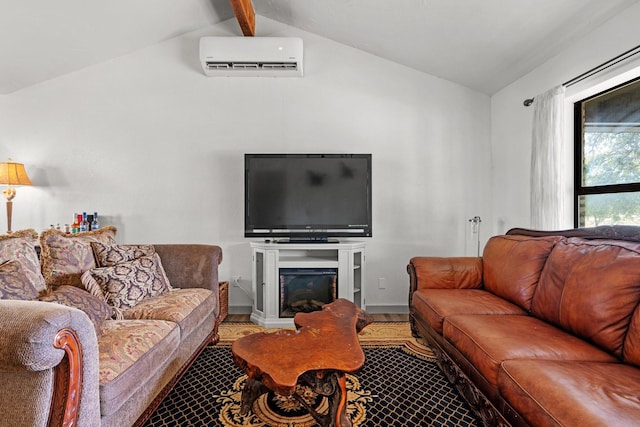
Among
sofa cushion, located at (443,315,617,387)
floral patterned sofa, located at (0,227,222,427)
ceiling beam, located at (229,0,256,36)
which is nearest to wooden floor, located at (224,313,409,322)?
floral patterned sofa, located at (0,227,222,427)

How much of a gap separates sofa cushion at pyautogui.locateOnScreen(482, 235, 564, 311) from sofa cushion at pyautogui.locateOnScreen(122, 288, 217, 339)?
2.13 metres

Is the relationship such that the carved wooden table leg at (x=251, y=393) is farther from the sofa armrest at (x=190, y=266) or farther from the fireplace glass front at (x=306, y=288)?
the fireplace glass front at (x=306, y=288)

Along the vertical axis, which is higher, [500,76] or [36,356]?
[500,76]

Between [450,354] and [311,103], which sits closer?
[450,354]

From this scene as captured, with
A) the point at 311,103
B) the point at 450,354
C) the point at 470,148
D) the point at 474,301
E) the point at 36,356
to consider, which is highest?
the point at 311,103

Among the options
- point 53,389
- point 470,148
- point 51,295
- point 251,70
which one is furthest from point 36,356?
point 470,148

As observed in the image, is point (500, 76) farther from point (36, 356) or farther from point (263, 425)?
point (36, 356)

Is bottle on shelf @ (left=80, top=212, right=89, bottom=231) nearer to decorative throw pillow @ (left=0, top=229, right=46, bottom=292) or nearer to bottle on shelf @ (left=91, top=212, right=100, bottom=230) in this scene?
bottle on shelf @ (left=91, top=212, right=100, bottom=230)

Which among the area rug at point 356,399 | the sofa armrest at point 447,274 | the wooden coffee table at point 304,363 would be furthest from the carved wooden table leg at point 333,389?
the sofa armrest at point 447,274

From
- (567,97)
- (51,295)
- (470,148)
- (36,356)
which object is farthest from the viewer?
(470,148)

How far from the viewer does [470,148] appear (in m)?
3.49

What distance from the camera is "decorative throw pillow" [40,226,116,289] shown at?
1.96m

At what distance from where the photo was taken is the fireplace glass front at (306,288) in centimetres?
301

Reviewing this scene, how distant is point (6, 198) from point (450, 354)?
4334 millimetres
